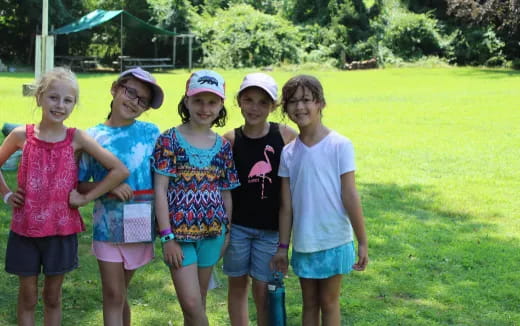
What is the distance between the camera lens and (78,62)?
3372cm

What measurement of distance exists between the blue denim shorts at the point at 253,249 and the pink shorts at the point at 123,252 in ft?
1.40

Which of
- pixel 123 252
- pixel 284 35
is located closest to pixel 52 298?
pixel 123 252

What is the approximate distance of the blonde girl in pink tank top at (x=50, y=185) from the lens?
3137 millimetres

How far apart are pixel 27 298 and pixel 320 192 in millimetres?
1447

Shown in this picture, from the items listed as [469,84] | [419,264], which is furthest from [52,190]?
[469,84]

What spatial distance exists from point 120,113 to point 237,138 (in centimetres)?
59

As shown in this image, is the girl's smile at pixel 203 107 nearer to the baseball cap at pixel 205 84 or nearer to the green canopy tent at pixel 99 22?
the baseball cap at pixel 205 84

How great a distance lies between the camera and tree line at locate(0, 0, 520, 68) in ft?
110

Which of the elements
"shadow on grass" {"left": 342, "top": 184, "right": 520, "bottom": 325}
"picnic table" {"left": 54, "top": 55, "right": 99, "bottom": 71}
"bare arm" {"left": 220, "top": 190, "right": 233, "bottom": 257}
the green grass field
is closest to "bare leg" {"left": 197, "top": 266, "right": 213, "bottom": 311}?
"bare arm" {"left": 220, "top": 190, "right": 233, "bottom": 257}

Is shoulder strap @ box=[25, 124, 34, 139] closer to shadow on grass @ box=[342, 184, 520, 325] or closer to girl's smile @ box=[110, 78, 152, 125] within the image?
girl's smile @ box=[110, 78, 152, 125]

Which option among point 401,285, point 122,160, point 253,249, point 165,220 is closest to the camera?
point 165,220

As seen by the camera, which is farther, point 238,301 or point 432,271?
point 432,271

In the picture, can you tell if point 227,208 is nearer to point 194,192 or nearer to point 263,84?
point 194,192

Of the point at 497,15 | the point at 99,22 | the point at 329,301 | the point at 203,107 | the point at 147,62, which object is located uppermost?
the point at 497,15
